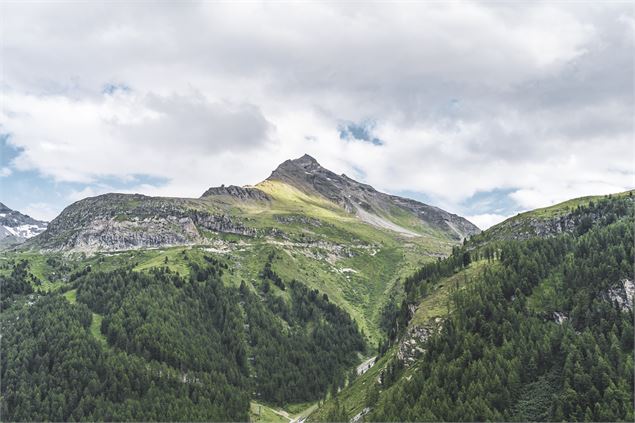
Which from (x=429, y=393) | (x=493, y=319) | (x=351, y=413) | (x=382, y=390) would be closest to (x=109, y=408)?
(x=351, y=413)

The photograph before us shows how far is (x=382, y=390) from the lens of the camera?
183750 millimetres

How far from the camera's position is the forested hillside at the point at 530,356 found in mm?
138875

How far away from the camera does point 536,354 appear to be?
511ft

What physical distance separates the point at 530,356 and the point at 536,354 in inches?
86.2

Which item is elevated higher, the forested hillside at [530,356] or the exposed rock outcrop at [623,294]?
the exposed rock outcrop at [623,294]

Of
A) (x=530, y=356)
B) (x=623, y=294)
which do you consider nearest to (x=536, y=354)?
(x=530, y=356)

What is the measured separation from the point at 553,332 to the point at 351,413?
81259 millimetres

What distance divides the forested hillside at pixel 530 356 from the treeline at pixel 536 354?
32cm

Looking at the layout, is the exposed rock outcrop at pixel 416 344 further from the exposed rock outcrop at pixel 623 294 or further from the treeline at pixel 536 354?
the exposed rock outcrop at pixel 623 294

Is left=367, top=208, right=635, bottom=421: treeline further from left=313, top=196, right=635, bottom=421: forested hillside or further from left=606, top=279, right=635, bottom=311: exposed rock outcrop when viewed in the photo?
left=606, top=279, right=635, bottom=311: exposed rock outcrop

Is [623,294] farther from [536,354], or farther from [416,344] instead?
[416,344]

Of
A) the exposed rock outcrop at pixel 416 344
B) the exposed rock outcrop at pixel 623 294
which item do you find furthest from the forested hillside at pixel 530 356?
the exposed rock outcrop at pixel 416 344

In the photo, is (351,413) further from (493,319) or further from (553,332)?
(553,332)

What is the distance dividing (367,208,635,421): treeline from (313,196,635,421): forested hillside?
32 centimetres
